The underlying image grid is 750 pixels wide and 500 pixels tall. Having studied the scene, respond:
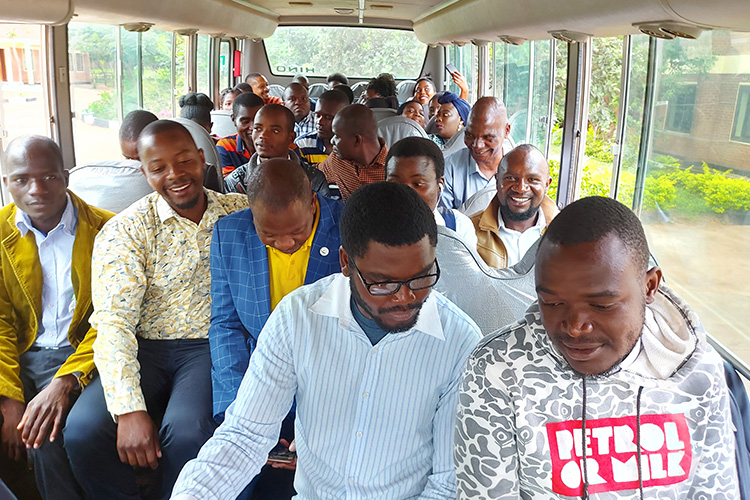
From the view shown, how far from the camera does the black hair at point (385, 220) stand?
1.51 metres

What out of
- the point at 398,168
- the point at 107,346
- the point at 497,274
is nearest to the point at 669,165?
the point at 398,168

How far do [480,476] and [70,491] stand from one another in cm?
157

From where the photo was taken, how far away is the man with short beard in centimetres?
278

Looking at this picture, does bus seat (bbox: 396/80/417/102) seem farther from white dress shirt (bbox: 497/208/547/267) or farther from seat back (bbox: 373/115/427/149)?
white dress shirt (bbox: 497/208/547/267)

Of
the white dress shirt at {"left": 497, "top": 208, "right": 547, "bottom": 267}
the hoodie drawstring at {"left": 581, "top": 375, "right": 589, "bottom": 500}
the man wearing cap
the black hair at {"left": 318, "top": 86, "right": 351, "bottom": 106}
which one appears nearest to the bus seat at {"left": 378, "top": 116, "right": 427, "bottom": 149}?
the black hair at {"left": 318, "top": 86, "right": 351, "bottom": 106}

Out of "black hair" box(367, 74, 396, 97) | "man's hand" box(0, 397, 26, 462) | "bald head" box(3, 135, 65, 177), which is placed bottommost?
"man's hand" box(0, 397, 26, 462)

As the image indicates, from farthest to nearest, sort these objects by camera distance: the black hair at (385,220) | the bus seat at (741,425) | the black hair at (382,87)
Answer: the black hair at (382,87) < the black hair at (385,220) < the bus seat at (741,425)

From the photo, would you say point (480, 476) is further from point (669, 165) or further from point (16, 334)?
point (669, 165)

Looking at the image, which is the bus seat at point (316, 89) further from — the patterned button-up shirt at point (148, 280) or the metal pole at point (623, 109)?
the patterned button-up shirt at point (148, 280)

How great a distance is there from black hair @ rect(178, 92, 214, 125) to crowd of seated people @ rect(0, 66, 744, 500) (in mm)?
2104

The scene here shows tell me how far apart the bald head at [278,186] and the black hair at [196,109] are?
127 inches

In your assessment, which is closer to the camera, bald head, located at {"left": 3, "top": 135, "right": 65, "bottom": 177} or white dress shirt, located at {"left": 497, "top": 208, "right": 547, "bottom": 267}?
bald head, located at {"left": 3, "top": 135, "right": 65, "bottom": 177}

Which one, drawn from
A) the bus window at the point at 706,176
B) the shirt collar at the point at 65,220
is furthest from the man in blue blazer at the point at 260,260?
the bus window at the point at 706,176

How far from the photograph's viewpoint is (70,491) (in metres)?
2.21
